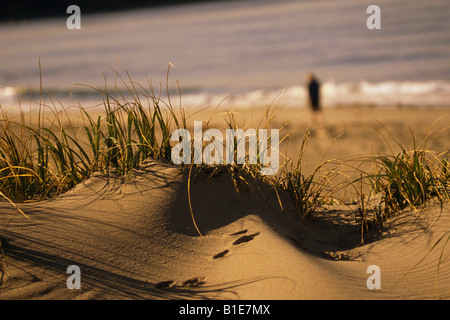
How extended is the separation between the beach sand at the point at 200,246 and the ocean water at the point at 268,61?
5122 millimetres

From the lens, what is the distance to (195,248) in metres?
3.45

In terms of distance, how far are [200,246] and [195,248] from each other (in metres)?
0.04

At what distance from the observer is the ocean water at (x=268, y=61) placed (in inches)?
726

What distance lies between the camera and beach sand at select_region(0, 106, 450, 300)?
9.92 ft

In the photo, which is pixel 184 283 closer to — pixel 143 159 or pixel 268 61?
pixel 143 159

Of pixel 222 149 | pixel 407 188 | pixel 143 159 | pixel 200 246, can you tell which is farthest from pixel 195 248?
pixel 407 188

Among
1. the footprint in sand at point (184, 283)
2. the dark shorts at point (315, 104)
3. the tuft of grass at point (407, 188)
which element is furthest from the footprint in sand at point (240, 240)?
the dark shorts at point (315, 104)

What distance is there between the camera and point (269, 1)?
80062 millimetres

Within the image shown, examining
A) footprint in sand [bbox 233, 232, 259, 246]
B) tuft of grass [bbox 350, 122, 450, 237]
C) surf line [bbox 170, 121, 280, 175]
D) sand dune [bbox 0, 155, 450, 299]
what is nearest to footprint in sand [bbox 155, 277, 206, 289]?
sand dune [bbox 0, 155, 450, 299]

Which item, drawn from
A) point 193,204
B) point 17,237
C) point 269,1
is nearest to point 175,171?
point 193,204

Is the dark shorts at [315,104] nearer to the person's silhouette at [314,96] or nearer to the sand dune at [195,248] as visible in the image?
the person's silhouette at [314,96]

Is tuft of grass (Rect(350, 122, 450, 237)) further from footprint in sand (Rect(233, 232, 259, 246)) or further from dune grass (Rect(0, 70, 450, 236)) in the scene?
footprint in sand (Rect(233, 232, 259, 246))

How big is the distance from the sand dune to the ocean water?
5126 mm

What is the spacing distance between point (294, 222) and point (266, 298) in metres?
1.07
